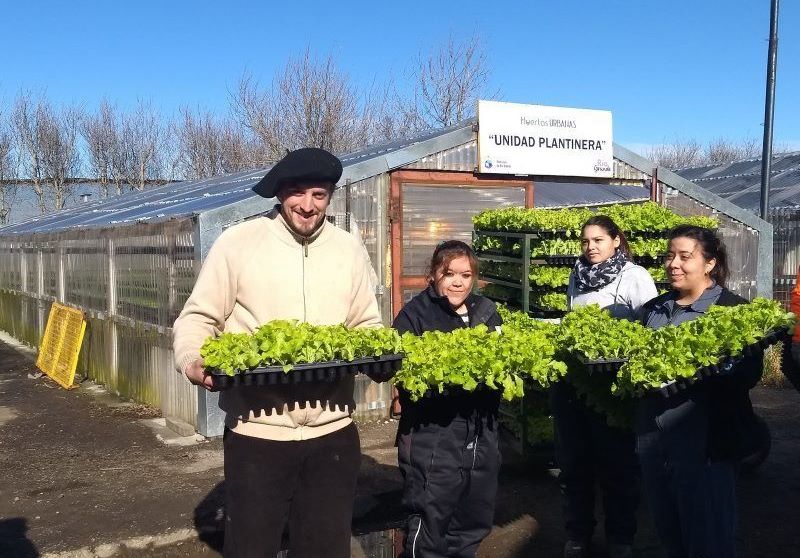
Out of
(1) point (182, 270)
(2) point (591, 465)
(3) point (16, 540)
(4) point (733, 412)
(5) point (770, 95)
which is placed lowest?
(3) point (16, 540)

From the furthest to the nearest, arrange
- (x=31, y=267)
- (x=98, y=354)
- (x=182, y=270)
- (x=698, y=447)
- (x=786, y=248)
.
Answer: (x=31, y=267), (x=786, y=248), (x=98, y=354), (x=182, y=270), (x=698, y=447)

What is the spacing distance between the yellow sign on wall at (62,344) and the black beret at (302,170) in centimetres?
901

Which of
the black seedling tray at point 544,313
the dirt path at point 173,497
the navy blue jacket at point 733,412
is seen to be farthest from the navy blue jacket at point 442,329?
the black seedling tray at point 544,313

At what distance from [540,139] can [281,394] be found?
6.73m

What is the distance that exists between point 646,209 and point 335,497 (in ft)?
15.2

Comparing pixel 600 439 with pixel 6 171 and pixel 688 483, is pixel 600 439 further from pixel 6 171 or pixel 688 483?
pixel 6 171

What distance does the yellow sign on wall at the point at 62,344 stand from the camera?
35.9 feet

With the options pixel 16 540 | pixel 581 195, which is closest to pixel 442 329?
pixel 16 540

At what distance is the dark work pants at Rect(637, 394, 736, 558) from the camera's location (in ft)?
10.8

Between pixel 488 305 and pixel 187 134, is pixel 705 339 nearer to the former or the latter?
pixel 488 305

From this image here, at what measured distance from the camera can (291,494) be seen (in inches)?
115

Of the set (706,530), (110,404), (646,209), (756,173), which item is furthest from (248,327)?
(756,173)

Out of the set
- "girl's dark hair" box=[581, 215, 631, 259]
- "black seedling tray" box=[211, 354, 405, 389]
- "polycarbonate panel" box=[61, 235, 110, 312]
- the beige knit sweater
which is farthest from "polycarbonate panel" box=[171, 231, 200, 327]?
"black seedling tray" box=[211, 354, 405, 389]

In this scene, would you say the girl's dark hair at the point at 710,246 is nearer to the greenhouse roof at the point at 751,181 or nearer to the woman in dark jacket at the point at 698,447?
the woman in dark jacket at the point at 698,447
